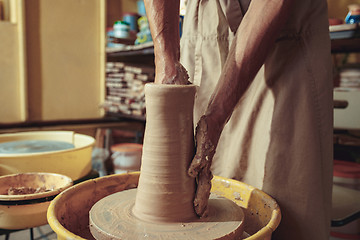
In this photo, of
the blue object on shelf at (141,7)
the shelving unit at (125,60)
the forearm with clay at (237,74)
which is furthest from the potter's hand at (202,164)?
the blue object on shelf at (141,7)

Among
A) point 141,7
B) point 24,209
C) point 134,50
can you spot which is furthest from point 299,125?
point 141,7

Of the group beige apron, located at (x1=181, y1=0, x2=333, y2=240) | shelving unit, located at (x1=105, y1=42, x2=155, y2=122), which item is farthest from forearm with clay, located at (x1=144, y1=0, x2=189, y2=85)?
shelving unit, located at (x1=105, y1=42, x2=155, y2=122)

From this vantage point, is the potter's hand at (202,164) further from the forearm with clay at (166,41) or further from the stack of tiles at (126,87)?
the stack of tiles at (126,87)

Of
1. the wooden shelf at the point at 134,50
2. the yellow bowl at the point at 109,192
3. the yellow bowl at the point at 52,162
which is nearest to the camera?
the yellow bowl at the point at 109,192

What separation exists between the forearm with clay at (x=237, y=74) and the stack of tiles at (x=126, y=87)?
1995mm

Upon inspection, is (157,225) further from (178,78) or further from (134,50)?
(134,50)

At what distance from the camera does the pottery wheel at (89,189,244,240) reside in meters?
0.57

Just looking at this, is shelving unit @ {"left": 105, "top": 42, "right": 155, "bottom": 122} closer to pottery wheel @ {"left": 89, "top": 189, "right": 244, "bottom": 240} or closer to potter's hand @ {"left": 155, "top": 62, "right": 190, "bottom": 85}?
potter's hand @ {"left": 155, "top": 62, "right": 190, "bottom": 85}

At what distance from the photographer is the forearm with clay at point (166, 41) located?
657 millimetres

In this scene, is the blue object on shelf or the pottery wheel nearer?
the pottery wheel

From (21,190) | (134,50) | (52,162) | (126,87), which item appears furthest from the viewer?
(126,87)

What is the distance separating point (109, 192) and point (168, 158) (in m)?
0.31

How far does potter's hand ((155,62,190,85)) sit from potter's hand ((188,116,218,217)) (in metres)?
0.09

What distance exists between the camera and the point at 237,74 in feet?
2.19
